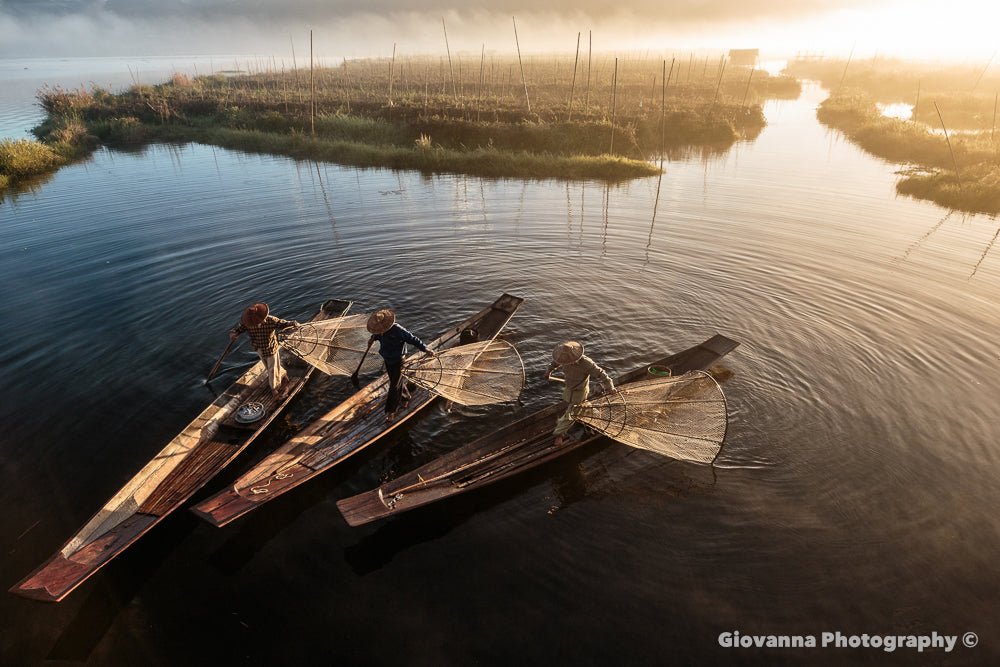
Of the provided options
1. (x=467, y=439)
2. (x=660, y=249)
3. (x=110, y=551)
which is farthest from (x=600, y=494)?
(x=660, y=249)

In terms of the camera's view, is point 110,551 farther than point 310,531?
No

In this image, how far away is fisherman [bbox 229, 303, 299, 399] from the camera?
801 centimetres

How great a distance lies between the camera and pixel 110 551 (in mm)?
5508

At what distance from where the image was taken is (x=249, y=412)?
26.3 feet

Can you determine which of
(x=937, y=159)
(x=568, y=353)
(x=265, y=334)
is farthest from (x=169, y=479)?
(x=937, y=159)

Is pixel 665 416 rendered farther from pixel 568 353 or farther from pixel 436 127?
pixel 436 127

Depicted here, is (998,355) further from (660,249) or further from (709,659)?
(709,659)

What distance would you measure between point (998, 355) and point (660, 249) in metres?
8.84

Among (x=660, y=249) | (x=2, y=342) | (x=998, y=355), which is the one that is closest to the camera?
(x=998, y=355)

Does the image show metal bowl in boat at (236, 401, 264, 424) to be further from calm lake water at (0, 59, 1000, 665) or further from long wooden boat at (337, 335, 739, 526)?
long wooden boat at (337, 335, 739, 526)

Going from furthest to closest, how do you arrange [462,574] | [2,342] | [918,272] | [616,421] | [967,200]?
[967,200]
[918,272]
[2,342]
[616,421]
[462,574]

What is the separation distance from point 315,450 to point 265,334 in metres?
2.48

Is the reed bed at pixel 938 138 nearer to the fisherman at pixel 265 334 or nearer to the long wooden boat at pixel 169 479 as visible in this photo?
the fisherman at pixel 265 334

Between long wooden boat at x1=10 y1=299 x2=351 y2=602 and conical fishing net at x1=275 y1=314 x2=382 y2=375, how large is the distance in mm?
814
